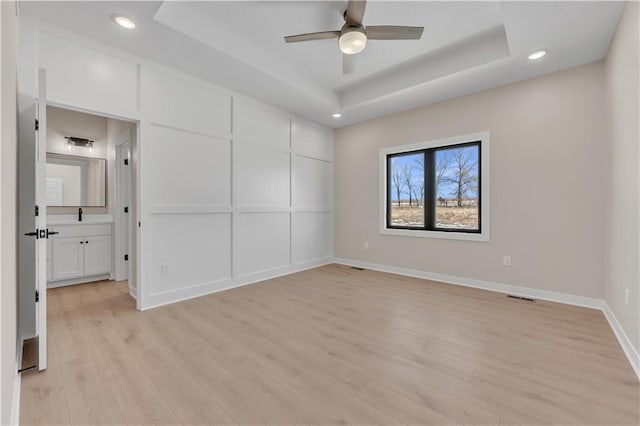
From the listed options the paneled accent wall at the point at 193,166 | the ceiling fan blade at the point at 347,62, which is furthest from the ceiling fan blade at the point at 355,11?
the paneled accent wall at the point at 193,166

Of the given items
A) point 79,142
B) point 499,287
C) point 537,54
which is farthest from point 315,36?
point 79,142

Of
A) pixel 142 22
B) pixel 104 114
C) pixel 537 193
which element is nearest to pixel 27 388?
pixel 104 114

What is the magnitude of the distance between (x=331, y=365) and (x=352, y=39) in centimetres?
255

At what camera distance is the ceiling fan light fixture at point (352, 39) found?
7.40ft

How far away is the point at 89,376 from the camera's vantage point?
1734 mm

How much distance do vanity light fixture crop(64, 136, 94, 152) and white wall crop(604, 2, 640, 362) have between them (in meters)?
6.28

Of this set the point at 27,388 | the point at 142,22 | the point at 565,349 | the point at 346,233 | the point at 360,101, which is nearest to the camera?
the point at 27,388

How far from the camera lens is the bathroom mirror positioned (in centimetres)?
404

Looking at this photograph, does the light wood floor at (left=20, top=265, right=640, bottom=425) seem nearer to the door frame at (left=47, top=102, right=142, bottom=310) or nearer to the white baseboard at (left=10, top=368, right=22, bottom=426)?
the white baseboard at (left=10, top=368, right=22, bottom=426)

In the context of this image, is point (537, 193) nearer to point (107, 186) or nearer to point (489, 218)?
point (489, 218)

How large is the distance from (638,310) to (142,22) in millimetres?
4349

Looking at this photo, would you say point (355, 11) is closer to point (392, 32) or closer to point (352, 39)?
point (352, 39)

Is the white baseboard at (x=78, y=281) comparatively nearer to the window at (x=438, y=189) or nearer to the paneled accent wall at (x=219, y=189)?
the paneled accent wall at (x=219, y=189)

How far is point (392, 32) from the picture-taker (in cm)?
236
